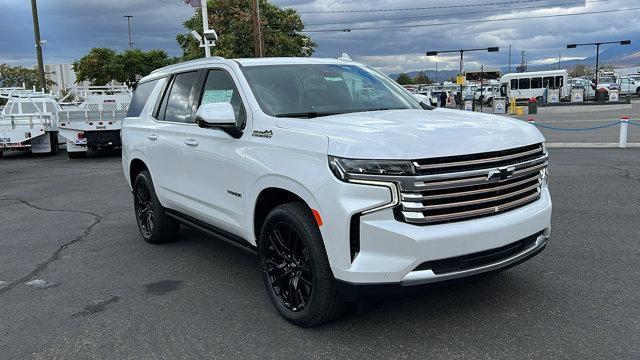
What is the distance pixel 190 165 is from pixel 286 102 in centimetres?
120

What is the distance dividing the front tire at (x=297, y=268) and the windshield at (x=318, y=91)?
894 millimetres

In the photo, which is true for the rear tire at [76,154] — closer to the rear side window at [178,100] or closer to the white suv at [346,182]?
the rear side window at [178,100]

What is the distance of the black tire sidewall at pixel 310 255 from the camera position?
11.4 ft

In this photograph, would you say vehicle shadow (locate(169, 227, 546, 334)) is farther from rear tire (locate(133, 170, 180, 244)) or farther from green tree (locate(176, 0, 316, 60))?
green tree (locate(176, 0, 316, 60))

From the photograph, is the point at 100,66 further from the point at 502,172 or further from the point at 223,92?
the point at 502,172

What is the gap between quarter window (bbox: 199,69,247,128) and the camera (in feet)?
14.3

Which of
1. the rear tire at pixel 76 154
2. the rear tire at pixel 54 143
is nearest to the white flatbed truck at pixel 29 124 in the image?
the rear tire at pixel 54 143

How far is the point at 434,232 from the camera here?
3.20 m

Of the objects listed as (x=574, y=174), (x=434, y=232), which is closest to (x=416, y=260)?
(x=434, y=232)

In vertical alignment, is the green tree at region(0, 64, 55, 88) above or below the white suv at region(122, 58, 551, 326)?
above

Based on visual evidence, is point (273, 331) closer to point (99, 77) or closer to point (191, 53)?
point (191, 53)

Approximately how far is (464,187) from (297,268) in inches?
50.3

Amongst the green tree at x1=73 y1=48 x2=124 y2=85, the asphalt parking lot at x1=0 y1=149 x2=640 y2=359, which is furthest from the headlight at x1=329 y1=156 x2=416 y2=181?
the green tree at x1=73 y1=48 x2=124 y2=85

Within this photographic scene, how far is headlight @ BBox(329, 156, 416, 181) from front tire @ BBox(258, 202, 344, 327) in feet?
1.58
